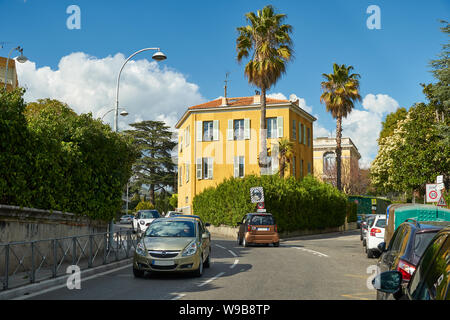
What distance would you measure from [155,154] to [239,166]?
19749mm

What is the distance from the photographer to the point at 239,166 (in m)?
51.1

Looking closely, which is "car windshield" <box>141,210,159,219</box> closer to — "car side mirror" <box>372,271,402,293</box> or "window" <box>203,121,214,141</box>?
Answer: "window" <box>203,121,214,141</box>

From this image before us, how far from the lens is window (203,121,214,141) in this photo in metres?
52.1

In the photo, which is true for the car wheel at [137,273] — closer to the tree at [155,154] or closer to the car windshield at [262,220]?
the car windshield at [262,220]

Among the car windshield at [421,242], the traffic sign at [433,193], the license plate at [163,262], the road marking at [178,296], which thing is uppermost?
the traffic sign at [433,193]

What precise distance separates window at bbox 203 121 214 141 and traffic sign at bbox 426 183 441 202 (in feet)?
105

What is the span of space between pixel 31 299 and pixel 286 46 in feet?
106

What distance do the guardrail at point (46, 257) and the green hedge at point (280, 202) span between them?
21187mm

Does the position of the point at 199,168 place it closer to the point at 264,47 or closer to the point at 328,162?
the point at 264,47

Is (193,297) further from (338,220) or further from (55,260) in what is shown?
(338,220)

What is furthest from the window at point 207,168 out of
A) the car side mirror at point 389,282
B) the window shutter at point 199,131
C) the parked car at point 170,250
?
the car side mirror at point 389,282

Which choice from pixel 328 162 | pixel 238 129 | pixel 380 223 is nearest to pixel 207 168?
pixel 238 129

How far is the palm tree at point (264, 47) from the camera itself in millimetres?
37094
